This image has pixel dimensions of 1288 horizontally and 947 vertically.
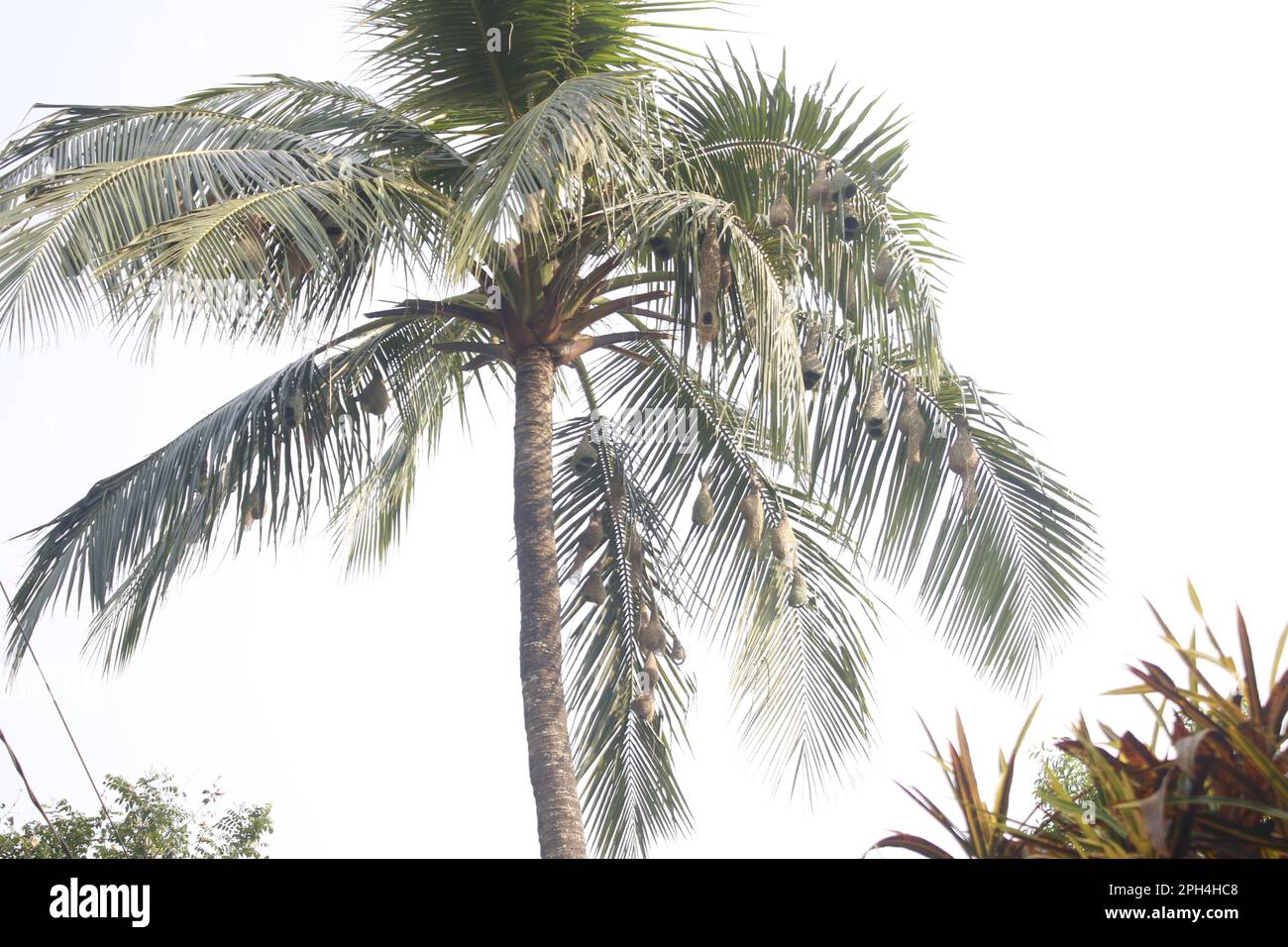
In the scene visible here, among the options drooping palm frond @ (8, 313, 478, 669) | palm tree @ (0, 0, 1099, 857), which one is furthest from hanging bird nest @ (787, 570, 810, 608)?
drooping palm frond @ (8, 313, 478, 669)

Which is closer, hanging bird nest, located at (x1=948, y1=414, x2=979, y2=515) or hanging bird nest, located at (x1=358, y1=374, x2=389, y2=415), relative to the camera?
hanging bird nest, located at (x1=948, y1=414, x2=979, y2=515)

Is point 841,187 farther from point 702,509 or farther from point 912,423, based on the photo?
point 702,509

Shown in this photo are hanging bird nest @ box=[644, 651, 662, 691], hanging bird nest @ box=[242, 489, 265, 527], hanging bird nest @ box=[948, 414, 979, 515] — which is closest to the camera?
hanging bird nest @ box=[948, 414, 979, 515]

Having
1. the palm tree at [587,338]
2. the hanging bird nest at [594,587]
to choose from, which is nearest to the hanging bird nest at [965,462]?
the palm tree at [587,338]

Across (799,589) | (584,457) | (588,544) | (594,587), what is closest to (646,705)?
(594,587)

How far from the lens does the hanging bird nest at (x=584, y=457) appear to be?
8.73m

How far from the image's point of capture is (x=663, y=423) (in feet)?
30.1

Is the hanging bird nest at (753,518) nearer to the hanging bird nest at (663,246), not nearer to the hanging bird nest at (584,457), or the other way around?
the hanging bird nest at (584,457)

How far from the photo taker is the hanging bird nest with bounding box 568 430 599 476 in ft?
28.6

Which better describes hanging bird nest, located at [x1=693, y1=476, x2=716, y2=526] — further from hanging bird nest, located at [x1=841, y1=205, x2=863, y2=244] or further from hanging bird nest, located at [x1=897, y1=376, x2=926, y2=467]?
hanging bird nest, located at [x1=841, y1=205, x2=863, y2=244]

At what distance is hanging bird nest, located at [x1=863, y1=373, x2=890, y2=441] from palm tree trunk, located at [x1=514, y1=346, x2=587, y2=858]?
1.67 meters
